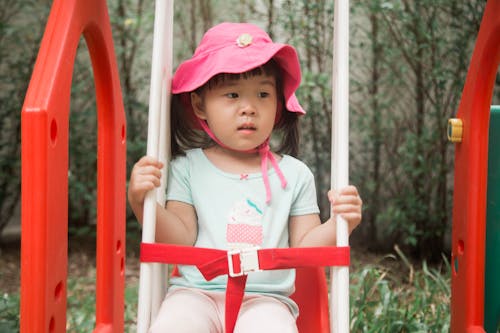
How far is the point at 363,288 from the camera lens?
2.68 m

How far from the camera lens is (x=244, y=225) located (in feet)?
5.64

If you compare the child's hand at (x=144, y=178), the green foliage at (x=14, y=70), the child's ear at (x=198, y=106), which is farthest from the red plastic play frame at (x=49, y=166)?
the green foliage at (x=14, y=70)

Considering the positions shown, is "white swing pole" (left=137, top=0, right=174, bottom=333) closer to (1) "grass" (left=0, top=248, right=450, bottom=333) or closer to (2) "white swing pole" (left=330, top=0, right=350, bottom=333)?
(2) "white swing pole" (left=330, top=0, right=350, bottom=333)

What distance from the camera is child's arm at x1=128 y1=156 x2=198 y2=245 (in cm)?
153

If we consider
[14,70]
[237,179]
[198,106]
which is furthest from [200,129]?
[14,70]

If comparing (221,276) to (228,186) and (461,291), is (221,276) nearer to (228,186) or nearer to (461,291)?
(228,186)

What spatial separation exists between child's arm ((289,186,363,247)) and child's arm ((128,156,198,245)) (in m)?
0.27

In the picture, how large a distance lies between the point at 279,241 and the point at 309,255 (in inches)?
8.4

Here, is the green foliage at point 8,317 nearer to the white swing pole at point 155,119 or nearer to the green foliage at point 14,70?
the white swing pole at point 155,119

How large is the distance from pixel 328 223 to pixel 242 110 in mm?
354

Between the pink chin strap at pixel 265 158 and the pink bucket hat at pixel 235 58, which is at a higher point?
the pink bucket hat at pixel 235 58

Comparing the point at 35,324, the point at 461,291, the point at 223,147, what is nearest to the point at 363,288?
the point at 461,291

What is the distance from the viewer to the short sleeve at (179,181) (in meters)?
1.78

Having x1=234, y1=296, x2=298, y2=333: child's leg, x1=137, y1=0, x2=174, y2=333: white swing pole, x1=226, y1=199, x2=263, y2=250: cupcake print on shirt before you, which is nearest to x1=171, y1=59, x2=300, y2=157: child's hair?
x1=137, y1=0, x2=174, y2=333: white swing pole
